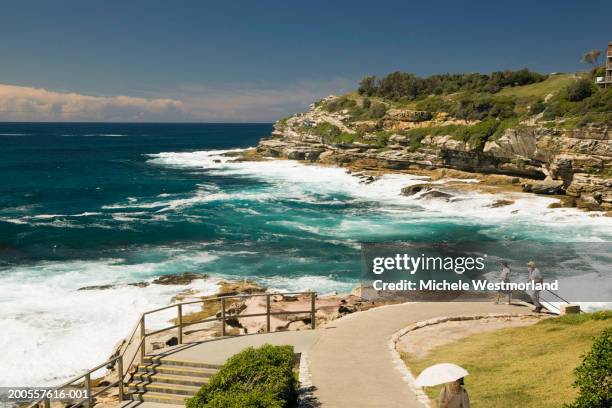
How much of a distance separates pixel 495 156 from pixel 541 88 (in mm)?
28673

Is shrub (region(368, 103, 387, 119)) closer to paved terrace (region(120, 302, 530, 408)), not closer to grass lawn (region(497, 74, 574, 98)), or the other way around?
grass lawn (region(497, 74, 574, 98))

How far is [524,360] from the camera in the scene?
1180cm

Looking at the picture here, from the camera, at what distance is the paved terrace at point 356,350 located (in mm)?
10484

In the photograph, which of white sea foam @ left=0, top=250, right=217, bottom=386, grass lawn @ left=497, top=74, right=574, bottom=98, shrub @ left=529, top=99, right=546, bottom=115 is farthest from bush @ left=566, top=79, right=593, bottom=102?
white sea foam @ left=0, top=250, right=217, bottom=386

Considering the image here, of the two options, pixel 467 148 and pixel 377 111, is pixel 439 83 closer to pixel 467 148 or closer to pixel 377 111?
pixel 377 111

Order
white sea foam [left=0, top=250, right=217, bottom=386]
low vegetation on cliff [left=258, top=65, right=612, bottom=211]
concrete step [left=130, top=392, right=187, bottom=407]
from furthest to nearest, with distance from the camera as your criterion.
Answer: low vegetation on cliff [left=258, top=65, right=612, bottom=211]
white sea foam [left=0, top=250, right=217, bottom=386]
concrete step [left=130, top=392, right=187, bottom=407]

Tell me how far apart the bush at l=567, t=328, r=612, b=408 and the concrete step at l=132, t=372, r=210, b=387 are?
795cm

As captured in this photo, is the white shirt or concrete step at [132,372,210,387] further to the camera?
the white shirt

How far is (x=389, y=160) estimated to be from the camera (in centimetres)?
6681

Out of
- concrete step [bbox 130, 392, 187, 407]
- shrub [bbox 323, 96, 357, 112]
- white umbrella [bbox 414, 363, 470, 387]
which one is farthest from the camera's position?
shrub [bbox 323, 96, 357, 112]

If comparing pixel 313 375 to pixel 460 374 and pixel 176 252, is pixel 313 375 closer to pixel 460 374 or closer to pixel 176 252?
pixel 460 374

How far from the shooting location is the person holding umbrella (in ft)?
23.3

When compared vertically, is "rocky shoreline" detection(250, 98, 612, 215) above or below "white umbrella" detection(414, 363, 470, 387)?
above

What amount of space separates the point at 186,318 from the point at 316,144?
67.1 metres
